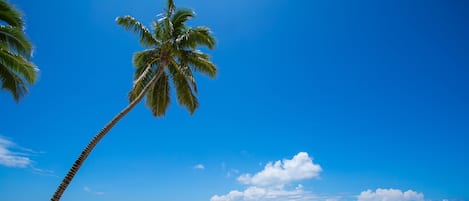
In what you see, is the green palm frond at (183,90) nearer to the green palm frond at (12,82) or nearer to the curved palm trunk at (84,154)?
the curved palm trunk at (84,154)

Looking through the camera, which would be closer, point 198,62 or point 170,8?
point 170,8

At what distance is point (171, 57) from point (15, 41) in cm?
660

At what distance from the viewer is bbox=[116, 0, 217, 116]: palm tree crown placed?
1647cm

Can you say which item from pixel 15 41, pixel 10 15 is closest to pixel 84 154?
pixel 15 41

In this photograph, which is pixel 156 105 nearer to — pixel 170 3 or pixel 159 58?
pixel 159 58

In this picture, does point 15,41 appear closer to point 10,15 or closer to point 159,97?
point 10,15

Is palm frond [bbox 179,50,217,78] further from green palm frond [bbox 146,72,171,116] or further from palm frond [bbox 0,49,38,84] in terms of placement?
palm frond [bbox 0,49,38,84]

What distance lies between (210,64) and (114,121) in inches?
239

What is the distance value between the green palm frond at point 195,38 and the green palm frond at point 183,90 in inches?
55.1

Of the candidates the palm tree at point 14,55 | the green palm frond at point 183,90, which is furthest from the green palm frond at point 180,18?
the palm tree at point 14,55

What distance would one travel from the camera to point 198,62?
17.2m

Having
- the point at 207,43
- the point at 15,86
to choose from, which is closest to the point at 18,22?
the point at 15,86

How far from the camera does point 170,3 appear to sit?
55.9 feet

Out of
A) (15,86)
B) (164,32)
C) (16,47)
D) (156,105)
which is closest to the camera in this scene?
(16,47)
